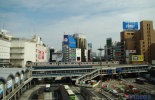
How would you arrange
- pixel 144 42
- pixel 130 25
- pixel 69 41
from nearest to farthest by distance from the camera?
1. pixel 144 42
2. pixel 130 25
3. pixel 69 41

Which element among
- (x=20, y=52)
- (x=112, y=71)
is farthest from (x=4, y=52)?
(x=112, y=71)

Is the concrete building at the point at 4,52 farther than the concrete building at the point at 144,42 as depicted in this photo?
No

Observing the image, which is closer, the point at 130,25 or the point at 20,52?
the point at 20,52

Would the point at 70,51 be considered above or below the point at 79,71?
above


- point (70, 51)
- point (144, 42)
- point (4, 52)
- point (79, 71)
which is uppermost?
point (144, 42)

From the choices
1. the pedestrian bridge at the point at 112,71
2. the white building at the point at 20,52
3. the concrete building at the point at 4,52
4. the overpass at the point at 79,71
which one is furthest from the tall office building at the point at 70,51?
the pedestrian bridge at the point at 112,71

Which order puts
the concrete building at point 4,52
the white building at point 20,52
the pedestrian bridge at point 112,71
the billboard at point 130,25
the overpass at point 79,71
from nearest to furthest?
the overpass at point 79,71, the pedestrian bridge at point 112,71, the concrete building at point 4,52, the white building at point 20,52, the billboard at point 130,25

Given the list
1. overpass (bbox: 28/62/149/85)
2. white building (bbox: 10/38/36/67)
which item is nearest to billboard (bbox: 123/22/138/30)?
overpass (bbox: 28/62/149/85)

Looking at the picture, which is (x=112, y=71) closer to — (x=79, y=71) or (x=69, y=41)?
(x=79, y=71)

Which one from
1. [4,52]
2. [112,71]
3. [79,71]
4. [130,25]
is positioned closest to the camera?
[79,71]

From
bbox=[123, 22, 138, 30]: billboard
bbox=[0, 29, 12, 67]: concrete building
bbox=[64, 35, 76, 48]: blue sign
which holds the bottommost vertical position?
bbox=[0, 29, 12, 67]: concrete building

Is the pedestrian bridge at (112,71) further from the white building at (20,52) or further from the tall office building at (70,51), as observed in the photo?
the tall office building at (70,51)

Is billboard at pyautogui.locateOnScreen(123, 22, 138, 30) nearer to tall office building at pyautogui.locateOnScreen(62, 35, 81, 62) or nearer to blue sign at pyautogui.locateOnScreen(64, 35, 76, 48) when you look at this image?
blue sign at pyautogui.locateOnScreen(64, 35, 76, 48)

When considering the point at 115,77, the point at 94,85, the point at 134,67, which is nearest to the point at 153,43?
the point at 134,67
